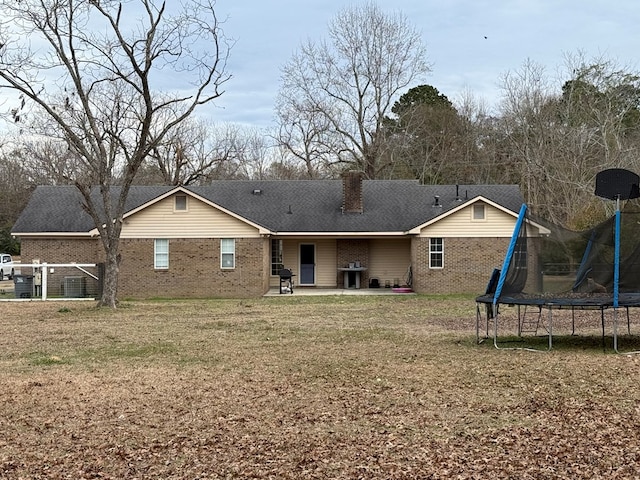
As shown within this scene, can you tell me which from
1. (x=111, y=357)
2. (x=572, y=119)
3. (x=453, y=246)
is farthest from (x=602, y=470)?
(x=572, y=119)

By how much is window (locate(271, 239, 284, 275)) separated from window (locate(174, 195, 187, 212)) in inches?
192

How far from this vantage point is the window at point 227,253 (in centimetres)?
2705

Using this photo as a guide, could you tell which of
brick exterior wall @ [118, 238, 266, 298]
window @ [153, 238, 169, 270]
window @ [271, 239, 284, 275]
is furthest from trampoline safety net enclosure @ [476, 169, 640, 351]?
window @ [271, 239, 284, 275]

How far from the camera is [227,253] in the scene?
27141 mm

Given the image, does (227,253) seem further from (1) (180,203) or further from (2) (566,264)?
(2) (566,264)

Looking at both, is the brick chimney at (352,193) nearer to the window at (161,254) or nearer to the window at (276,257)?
the window at (276,257)

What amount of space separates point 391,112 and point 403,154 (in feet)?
12.9

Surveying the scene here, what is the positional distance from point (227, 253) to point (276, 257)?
4.00m

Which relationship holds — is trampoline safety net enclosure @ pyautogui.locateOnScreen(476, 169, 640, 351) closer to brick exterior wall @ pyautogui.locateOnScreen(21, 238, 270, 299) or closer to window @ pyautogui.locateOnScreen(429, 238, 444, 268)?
window @ pyautogui.locateOnScreen(429, 238, 444, 268)

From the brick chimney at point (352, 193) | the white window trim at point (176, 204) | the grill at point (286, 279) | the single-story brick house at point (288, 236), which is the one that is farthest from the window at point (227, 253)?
the brick chimney at point (352, 193)

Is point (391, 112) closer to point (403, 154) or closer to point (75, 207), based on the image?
point (403, 154)

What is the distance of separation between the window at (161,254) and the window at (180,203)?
1.23m

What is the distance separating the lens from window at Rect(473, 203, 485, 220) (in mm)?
27094

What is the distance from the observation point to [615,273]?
1177 centimetres
